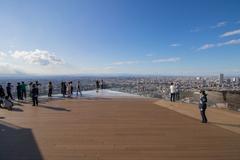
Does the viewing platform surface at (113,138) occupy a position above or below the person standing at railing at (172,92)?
below

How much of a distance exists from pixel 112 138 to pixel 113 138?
1.2 inches

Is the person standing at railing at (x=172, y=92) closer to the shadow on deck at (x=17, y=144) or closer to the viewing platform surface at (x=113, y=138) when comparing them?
the viewing platform surface at (x=113, y=138)

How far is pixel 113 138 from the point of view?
313 inches

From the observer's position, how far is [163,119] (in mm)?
11312

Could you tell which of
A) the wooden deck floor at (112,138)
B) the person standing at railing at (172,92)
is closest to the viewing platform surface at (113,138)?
the wooden deck floor at (112,138)

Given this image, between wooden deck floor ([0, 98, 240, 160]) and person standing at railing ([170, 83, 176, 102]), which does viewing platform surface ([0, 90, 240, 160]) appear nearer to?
wooden deck floor ([0, 98, 240, 160])

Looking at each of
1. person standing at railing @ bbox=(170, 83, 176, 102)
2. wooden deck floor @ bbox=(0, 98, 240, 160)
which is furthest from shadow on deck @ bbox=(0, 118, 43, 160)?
person standing at railing @ bbox=(170, 83, 176, 102)

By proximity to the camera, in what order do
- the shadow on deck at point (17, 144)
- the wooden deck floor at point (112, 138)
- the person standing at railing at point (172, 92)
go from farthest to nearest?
the person standing at railing at point (172, 92), the wooden deck floor at point (112, 138), the shadow on deck at point (17, 144)

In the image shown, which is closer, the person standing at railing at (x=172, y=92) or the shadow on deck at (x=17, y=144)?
the shadow on deck at (x=17, y=144)

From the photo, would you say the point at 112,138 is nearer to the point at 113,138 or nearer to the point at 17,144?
the point at 113,138

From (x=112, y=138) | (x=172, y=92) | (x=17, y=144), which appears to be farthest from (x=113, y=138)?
(x=172, y=92)

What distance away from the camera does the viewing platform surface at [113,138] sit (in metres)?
6.37

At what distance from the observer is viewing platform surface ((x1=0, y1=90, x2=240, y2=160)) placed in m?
6.37

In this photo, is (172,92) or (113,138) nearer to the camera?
(113,138)
